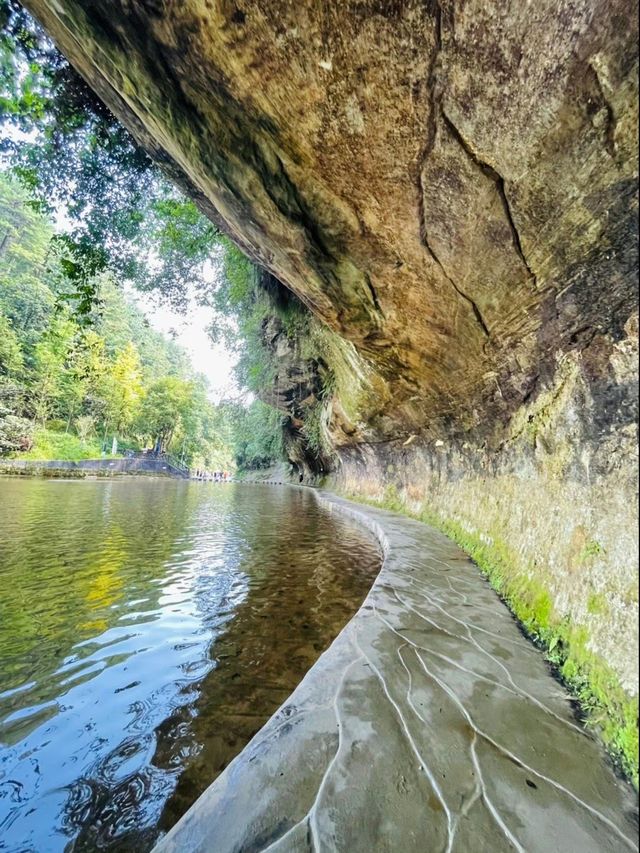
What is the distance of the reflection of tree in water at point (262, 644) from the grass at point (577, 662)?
1469mm

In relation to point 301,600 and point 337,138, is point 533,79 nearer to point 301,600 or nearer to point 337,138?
point 337,138

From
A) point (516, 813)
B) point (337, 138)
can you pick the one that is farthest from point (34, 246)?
point (516, 813)

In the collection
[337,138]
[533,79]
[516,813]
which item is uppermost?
[337,138]

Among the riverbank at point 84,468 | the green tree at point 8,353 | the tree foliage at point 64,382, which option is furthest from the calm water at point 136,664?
the green tree at point 8,353

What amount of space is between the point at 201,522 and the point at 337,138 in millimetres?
7569

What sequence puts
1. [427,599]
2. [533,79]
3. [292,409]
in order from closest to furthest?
[533,79] → [427,599] → [292,409]

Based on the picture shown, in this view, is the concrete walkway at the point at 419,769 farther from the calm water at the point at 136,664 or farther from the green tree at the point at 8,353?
the green tree at the point at 8,353

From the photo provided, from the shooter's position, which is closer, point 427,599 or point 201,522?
point 427,599

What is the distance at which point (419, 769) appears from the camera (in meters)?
1.30

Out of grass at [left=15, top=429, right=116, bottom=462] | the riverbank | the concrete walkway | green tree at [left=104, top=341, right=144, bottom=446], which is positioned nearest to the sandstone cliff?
the concrete walkway

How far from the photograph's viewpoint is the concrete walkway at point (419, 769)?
1048 millimetres

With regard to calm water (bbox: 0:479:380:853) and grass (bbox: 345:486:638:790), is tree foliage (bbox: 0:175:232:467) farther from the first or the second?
grass (bbox: 345:486:638:790)

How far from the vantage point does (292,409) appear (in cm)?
1529

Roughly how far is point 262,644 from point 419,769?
181 centimetres
